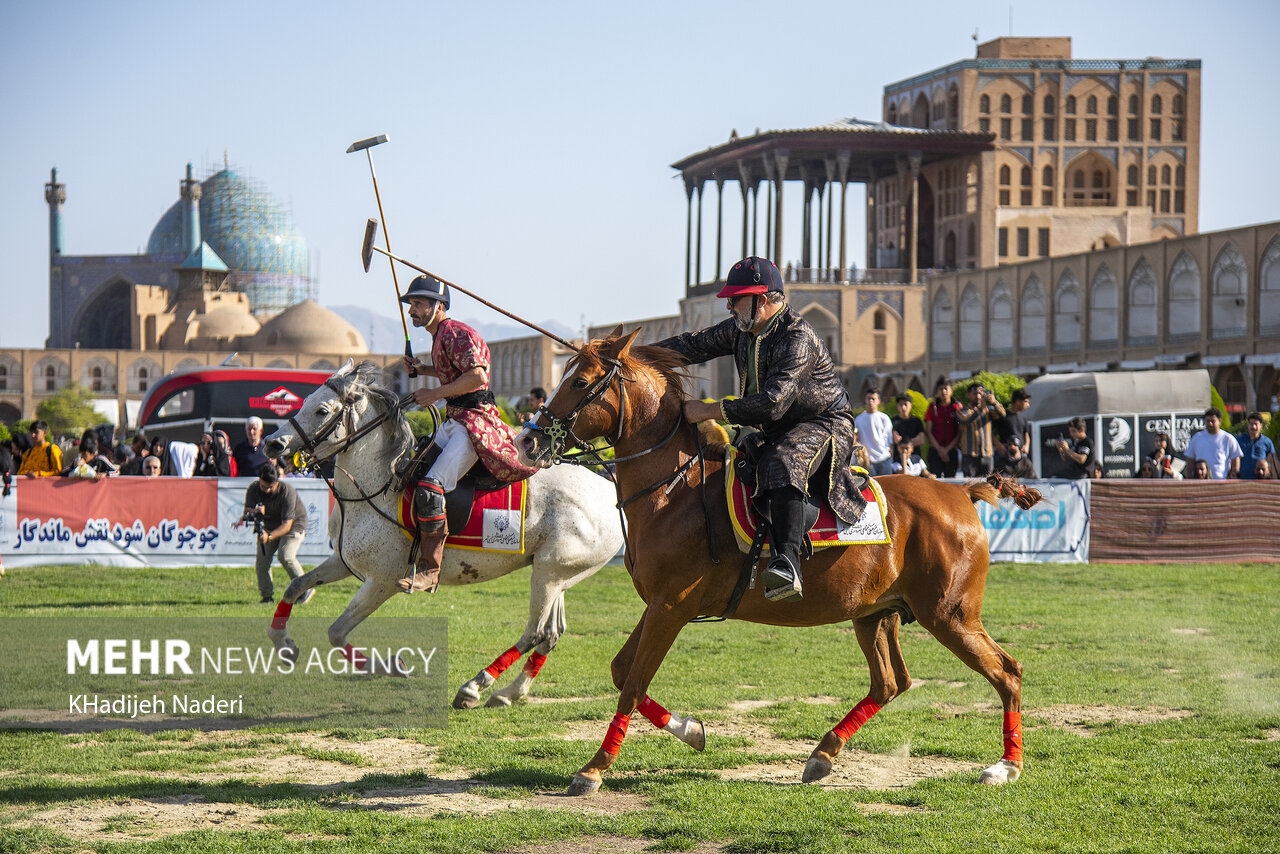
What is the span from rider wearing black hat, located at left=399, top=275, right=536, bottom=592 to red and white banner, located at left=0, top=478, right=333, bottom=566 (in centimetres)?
933

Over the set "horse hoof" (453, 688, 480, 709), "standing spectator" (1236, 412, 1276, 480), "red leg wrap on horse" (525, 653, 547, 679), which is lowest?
"horse hoof" (453, 688, 480, 709)

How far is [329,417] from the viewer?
8812 mm

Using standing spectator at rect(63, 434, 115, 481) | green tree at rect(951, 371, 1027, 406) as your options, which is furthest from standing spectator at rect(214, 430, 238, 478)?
green tree at rect(951, 371, 1027, 406)

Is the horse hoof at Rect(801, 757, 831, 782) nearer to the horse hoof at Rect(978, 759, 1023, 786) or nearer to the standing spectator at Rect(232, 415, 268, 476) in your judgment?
the horse hoof at Rect(978, 759, 1023, 786)

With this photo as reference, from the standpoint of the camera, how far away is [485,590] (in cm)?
1652

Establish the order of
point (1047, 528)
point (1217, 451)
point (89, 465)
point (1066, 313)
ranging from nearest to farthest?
point (89, 465) → point (1047, 528) → point (1217, 451) → point (1066, 313)

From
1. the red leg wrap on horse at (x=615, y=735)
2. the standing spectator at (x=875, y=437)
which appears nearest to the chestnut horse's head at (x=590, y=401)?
the red leg wrap on horse at (x=615, y=735)

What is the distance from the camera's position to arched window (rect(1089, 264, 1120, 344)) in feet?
227

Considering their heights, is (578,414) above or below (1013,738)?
above

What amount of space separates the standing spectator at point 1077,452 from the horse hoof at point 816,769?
13223mm

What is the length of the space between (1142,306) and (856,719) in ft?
213

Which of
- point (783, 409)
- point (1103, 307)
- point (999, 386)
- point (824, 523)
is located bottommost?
point (824, 523)

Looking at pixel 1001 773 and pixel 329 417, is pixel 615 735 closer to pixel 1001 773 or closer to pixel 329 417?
pixel 1001 773

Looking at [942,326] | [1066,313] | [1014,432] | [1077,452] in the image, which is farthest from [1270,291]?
[1014,432]
